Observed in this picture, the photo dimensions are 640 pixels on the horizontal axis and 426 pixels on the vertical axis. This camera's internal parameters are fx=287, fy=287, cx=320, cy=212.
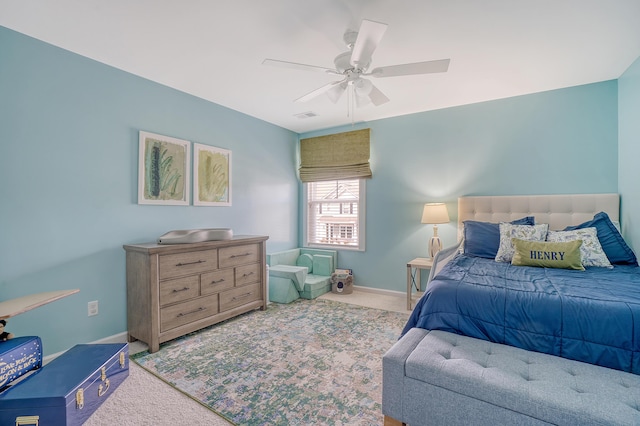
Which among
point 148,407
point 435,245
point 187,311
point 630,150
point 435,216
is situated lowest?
point 148,407

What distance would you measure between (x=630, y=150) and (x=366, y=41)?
2804 millimetres

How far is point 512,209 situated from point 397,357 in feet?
8.90

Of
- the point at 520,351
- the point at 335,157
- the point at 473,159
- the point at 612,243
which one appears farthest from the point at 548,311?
the point at 335,157

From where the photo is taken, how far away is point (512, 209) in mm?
3352

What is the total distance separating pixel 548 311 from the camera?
1.55m

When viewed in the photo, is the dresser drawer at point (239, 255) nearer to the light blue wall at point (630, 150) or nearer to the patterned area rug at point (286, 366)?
the patterned area rug at point (286, 366)

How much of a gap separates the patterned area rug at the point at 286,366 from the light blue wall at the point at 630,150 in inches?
92.0

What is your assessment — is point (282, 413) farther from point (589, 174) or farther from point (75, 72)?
point (589, 174)

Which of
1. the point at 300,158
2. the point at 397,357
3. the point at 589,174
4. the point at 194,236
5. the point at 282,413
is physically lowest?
the point at 282,413

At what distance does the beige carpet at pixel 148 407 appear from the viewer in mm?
1654

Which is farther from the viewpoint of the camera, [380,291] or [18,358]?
[380,291]

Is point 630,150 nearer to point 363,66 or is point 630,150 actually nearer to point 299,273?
point 363,66

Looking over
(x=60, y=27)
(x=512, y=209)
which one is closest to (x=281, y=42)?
(x=60, y=27)

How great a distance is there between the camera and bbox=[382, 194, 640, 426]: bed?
1.20 meters
